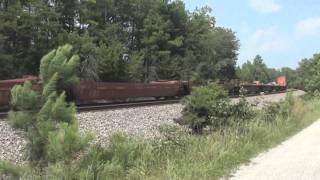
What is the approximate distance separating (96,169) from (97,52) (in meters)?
48.1

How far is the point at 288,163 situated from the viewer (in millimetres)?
10750

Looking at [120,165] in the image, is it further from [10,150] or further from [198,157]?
[10,150]

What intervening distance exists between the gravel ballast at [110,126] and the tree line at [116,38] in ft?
59.7

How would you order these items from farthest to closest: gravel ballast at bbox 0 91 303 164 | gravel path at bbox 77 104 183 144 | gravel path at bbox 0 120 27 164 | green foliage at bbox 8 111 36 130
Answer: gravel path at bbox 77 104 183 144
gravel ballast at bbox 0 91 303 164
gravel path at bbox 0 120 27 164
green foliage at bbox 8 111 36 130

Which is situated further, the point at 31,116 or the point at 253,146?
the point at 253,146

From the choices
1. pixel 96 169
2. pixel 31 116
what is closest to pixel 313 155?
pixel 96 169

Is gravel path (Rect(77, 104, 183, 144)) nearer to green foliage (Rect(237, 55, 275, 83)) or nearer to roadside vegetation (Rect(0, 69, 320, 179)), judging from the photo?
roadside vegetation (Rect(0, 69, 320, 179))

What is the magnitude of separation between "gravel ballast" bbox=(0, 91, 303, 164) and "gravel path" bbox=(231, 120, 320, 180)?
12.2 ft

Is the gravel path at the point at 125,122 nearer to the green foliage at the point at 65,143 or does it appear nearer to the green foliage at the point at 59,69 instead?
the green foliage at the point at 59,69

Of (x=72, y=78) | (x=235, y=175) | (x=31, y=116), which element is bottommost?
(x=235, y=175)

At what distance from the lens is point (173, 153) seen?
11477 mm

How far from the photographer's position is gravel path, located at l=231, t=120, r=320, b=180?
31.0 ft

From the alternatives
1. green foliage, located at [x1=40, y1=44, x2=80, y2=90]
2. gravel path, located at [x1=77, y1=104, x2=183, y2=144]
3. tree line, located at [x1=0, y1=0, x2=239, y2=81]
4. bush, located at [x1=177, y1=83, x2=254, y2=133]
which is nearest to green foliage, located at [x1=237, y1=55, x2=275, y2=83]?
tree line, located at [x1=0, y1=0, x2=239, y2=81]

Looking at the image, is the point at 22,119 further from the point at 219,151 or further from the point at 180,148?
the point at 180,148
